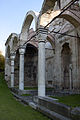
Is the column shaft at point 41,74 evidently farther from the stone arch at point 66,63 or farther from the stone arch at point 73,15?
the stone arch at point 66,63

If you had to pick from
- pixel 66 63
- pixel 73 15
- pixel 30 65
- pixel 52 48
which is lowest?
pixel 66 63

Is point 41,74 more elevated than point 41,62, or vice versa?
point 41,62

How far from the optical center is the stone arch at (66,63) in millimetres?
13479

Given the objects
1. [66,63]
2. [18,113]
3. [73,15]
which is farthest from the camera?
[66,63]

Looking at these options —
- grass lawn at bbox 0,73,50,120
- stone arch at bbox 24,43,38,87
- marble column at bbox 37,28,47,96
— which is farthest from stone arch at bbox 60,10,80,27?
stone arch at bbox 24,43,38,87

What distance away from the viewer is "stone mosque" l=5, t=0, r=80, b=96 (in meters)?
7.46

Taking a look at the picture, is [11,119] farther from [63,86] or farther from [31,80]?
[31,80]

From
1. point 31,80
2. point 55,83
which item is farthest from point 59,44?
point 31,80

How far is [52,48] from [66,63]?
8.31 ft

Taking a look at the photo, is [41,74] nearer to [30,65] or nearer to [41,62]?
[41,62]

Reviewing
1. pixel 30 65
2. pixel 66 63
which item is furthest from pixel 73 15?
pixel 30 65

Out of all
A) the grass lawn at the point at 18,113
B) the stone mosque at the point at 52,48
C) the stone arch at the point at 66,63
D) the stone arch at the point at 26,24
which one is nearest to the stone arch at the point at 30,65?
the stone mosque at the point at 52,48

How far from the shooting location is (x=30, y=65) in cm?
2112

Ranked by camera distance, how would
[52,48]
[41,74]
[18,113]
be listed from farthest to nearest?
[52,48], [41,74], [18,113]
